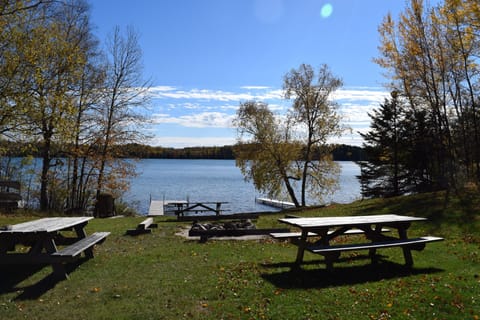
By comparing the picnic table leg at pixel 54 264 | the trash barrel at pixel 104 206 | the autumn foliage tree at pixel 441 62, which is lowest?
the trash barrel at pixel 104 206

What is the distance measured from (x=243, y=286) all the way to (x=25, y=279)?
136 inches

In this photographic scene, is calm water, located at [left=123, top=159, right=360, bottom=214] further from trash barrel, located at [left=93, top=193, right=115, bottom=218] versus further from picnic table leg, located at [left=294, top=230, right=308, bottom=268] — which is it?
picnic table leg, located at [left=294, top=230, right=308, bottom=268]

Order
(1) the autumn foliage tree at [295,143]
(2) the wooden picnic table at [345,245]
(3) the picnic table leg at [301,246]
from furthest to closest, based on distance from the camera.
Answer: (1) the autumn foliage tree at [295,143] → (3) the picnic table leg at [301,246] → (2) the wooden picnic table at [345,245]

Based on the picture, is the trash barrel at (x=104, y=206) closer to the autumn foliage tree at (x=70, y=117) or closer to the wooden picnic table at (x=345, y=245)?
the autumn foliage tree at (x=70, y=117)

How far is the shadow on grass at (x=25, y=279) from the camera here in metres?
5.52

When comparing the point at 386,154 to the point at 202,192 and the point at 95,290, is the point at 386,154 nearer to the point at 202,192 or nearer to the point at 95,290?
the point at 202,192

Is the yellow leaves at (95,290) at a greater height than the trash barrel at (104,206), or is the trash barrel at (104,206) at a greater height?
the yellow leaves at (95,290)

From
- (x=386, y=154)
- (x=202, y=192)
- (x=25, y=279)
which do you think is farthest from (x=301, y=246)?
(x=202, y=192)

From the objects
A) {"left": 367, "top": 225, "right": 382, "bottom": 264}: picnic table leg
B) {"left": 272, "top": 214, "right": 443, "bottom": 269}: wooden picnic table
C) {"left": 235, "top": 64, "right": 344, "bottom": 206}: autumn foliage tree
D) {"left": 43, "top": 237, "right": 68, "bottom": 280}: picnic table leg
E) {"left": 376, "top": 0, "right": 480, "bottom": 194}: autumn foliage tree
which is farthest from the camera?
{"left": 235, "top": 64, "right": 344, "bottom": 206}: autumn foliage tree

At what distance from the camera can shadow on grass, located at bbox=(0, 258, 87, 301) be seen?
552 centimetres

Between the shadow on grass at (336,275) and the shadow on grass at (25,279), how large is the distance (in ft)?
10.7

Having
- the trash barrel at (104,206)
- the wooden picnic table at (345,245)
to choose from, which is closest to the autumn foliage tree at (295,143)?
the trash barrel at (104,206)

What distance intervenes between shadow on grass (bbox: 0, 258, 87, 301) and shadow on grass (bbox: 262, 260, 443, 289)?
3267mm

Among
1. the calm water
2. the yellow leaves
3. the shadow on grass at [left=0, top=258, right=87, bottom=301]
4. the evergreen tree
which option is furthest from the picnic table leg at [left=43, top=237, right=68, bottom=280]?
the evergreen tree
